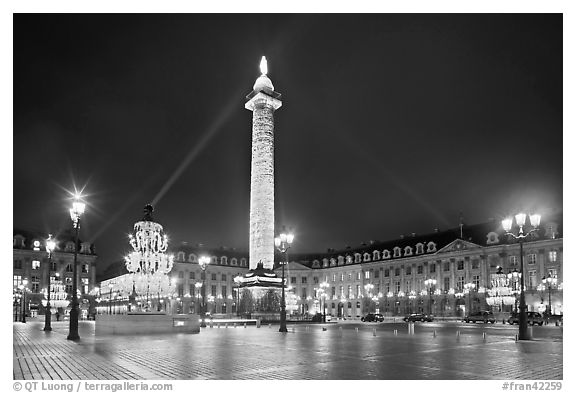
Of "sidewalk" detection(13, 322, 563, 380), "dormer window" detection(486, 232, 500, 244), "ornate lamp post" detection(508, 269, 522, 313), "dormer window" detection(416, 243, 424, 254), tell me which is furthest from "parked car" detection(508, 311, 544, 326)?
"dormer window" detection(416, 243, 424, 254)

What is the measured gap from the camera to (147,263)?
2542cm

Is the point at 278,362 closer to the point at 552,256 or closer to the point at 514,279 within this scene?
the point at 514,279

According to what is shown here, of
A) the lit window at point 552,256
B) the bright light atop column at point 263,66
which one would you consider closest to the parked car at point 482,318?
the lit window at point 552,256

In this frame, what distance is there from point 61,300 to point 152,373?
33258mm

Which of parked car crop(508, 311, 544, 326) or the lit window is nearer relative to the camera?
parked car crop(508, 311, 544, 326)

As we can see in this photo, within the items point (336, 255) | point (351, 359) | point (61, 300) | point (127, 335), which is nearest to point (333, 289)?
point (336, 255)

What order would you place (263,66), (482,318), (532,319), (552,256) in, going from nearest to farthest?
(532,319) < (482,318) < (263,66) < (552,256)

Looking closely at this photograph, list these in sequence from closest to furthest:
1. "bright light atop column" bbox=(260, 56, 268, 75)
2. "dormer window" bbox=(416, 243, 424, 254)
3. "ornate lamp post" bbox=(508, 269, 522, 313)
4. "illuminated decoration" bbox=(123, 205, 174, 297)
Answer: "illuminated decoration" bbox=(123, 205, 174, 297)
"ornate lamp post" bbox=(508, 269, 522, 313)
"bright light atop column" bbox=(260, 56, 268, 75)
"dormer window" bbox=(416, 243, 424, 254)

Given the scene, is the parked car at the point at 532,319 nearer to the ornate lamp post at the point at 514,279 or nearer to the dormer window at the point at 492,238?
the ornate lamp post at the point at 514,279

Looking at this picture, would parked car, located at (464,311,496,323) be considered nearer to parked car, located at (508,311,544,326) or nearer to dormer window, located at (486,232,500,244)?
parked car, located at (508,311,544,326)

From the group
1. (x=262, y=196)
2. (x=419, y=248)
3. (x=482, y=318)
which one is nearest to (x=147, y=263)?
(x=262, y=196)

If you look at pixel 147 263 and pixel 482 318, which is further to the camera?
pixel 482 318

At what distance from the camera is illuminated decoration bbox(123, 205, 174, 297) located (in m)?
25.2

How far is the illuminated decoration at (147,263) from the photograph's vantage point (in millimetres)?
25188
